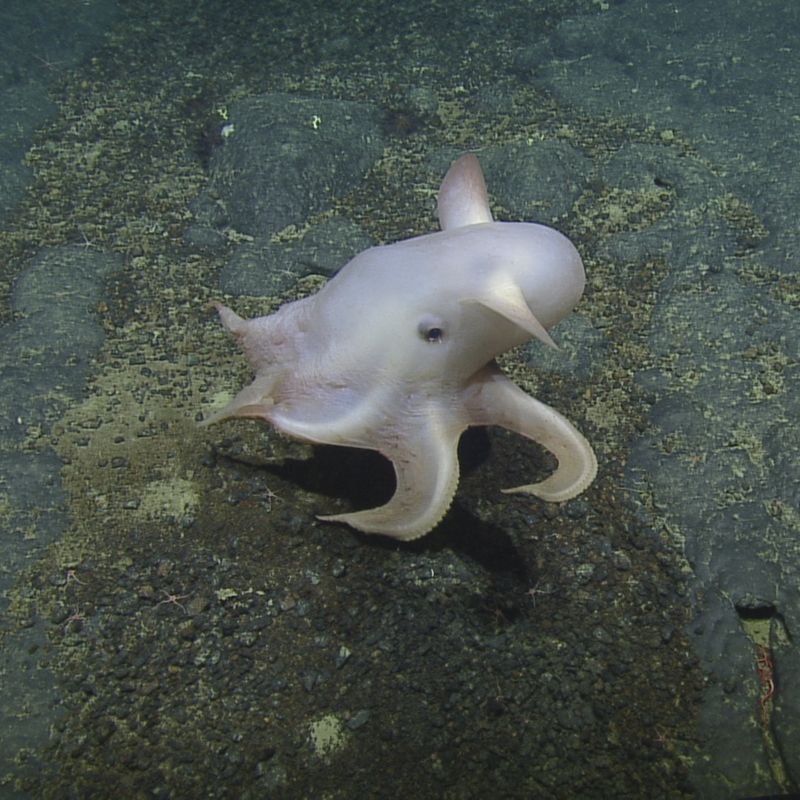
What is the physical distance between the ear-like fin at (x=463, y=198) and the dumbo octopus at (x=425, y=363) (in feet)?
0.59

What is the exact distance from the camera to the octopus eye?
2.43 m

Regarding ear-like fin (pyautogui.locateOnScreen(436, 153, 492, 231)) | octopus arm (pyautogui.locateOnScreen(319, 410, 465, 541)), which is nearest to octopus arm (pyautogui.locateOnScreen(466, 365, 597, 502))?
octopus arm (pyautogui.locateOnScreen(319, 410, 465, 541))

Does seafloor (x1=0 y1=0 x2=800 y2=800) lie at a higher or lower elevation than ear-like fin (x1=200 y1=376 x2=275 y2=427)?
lower

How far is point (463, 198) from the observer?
288 centimetres

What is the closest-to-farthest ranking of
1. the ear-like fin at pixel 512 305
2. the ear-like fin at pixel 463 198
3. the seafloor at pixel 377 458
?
1. the ear-like fin at pixel 512 305
2. the seafloor at pixel 377 458
3. the ear-like fin at pixel 463 198

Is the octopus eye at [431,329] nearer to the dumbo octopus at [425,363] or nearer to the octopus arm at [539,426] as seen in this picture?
the dumbo octopus at [425,363]

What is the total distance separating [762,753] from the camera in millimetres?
2379

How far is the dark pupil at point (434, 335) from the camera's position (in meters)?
2.44

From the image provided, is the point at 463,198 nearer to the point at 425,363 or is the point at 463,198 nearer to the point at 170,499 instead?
the point at 425,363

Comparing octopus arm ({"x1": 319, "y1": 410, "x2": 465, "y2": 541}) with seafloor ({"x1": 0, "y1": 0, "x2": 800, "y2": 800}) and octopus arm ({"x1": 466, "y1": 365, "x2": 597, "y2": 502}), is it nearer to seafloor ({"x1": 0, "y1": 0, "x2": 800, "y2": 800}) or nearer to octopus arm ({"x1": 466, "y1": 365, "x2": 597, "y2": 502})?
octopus arm ({"x1": 466, "y1": 365, "x2": 597, "y2": 502})

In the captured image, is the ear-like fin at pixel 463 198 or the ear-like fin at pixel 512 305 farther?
the ear-like fin at pixel 463 198

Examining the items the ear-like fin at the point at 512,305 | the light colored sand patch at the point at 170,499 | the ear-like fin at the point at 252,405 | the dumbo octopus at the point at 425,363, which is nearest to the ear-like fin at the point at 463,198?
the dumbo octopus at the point at 425,363

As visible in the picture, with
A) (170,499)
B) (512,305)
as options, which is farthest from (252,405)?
(512,305)

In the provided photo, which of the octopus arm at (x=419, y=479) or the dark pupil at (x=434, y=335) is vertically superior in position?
the dark pupil at (x=434, y=335)
